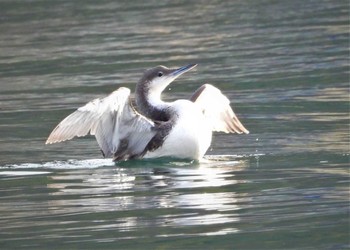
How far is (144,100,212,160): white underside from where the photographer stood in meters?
12.4

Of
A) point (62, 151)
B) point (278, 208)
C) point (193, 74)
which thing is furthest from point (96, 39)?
point (278, 208)

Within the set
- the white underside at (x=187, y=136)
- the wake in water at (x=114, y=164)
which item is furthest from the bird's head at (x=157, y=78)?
the wake in water at (x=114, y=164)

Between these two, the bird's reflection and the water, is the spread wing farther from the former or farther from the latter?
the bird's reflection

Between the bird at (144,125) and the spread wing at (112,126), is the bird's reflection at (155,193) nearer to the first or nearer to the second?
the bird at (144,125)

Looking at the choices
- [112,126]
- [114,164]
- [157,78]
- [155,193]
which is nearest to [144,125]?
[112,126]

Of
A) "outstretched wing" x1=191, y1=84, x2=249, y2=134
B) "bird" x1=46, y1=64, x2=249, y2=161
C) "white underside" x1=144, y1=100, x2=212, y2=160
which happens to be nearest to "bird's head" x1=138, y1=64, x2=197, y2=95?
"bird" x1=46, y1=64, x2=249, y2=161

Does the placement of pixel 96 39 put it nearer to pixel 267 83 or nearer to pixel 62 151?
pixel 267 83

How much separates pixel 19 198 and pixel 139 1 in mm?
16704

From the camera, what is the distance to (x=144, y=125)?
41.8ft

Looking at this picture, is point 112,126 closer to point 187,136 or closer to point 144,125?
point 144,125

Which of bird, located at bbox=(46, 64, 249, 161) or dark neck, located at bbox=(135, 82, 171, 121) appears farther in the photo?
dark neck, located at bbox=(135, 82, 171, 121)

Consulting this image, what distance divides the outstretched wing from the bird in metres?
0.26

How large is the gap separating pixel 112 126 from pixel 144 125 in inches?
12.9

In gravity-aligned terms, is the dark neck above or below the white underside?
above
